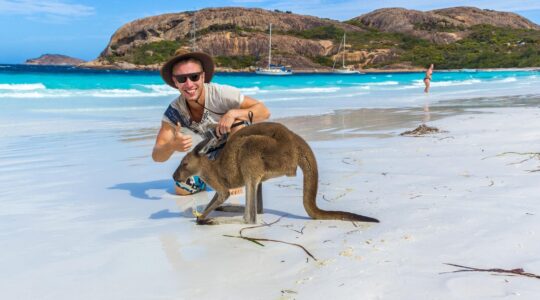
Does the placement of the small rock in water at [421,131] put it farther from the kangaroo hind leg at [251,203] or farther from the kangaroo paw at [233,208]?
the kangaroo hind leg at [251,203]

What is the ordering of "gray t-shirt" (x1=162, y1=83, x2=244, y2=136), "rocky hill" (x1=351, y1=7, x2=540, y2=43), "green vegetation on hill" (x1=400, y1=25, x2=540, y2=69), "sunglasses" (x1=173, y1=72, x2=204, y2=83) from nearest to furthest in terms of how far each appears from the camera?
1. "sunglasses" (x1=173, y1=72, x2=204, y2=83)
2. "gray t-shirt" (x1=162, y1=83, x2=244, y2=136)
3. "green vegetation on hill" (x1=400, y1=25, x2=540, y2=69)
4. "rocky hill" (x1=351, y1=7, x2=540, y2=43)

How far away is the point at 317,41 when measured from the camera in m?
91.0

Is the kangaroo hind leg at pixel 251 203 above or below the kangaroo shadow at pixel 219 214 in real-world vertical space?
above

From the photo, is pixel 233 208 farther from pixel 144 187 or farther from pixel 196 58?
pixel 144 187

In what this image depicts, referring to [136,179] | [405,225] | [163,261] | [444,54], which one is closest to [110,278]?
[163,261]

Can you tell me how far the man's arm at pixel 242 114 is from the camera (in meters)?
3.43

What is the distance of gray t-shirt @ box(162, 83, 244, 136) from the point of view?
149 inches

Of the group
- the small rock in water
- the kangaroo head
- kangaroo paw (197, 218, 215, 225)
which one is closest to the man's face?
the kangaroo head

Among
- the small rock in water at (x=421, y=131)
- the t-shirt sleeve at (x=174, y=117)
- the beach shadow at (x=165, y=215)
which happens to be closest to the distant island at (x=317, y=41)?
the small rock in water at (x=421, y=131)

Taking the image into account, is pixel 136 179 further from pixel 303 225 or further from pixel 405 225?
pixel 405 225

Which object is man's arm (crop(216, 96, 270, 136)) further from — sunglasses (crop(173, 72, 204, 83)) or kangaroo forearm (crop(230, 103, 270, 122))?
sunglasses (crop(173, 72, 204, 83))

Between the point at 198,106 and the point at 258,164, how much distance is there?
1064 millimetres

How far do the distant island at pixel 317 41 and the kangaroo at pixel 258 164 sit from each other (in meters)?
75.2

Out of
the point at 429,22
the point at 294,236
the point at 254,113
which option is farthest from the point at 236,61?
the point at 294,236
